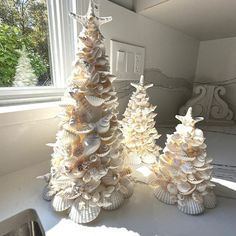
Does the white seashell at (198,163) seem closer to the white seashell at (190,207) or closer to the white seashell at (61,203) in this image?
the white seashell at (190,207)

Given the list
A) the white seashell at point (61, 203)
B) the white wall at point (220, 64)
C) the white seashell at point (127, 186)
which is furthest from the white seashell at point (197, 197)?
the white wall at point (220, 64)

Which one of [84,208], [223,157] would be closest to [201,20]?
[223,157]

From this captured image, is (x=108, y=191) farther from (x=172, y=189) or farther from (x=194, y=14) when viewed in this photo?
(x=194, y=14)

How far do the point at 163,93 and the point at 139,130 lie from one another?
52 cm

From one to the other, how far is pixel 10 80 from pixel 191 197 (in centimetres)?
55

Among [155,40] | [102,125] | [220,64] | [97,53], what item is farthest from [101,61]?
[220,64]

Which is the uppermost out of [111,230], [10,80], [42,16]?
[42,16]

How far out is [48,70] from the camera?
0.59m

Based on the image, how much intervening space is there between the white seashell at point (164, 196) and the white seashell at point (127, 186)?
0.06 meters

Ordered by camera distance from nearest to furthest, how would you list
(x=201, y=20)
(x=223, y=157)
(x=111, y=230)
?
(x=111, y=230), (x=223, y=157), (x=201, y=20)

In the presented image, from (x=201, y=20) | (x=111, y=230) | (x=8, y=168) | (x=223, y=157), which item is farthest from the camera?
(x=201, y=20)

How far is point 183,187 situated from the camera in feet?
1.23

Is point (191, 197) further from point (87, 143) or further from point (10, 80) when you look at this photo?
point (10, 80)

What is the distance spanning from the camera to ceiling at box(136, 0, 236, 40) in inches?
25.4
